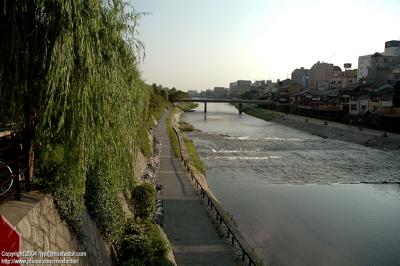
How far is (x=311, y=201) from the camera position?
21.5 m

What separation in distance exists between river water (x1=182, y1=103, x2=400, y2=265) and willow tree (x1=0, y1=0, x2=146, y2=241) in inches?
366

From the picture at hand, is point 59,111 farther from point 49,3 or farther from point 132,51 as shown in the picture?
point 132,51

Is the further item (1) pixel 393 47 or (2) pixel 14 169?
(1) pixel 393 47

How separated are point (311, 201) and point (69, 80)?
18697 mm

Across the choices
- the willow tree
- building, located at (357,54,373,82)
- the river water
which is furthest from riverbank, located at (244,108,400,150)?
building, located at (357,54,373,82)

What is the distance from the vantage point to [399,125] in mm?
46156

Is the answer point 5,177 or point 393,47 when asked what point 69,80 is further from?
point 393,47

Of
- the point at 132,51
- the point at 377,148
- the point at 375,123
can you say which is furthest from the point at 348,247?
the point at 375,123

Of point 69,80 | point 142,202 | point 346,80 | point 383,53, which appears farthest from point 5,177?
point 383,53

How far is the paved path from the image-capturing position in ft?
37.6

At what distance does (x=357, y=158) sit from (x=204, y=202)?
2429cm

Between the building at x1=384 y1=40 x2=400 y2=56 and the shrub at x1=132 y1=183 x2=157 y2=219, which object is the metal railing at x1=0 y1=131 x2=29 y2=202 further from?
the building at x1=384 y1=40 x2=400 y2=56

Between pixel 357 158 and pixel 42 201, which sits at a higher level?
pixel 42 201

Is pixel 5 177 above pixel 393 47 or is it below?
below
